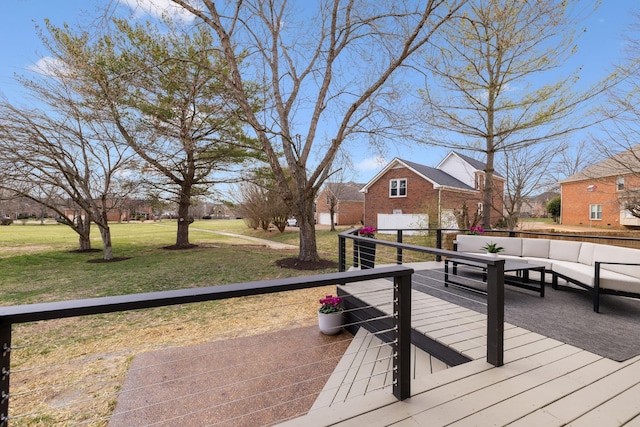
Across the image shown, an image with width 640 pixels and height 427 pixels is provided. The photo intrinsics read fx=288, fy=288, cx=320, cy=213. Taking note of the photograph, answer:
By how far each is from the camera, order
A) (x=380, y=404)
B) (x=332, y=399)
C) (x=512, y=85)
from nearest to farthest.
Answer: (x=380, y=404) → (x=332, y=399) → (x=512, y=85)

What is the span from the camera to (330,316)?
4.78 metres

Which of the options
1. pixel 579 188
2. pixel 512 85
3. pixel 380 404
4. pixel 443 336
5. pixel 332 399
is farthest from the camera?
pixel 579 188

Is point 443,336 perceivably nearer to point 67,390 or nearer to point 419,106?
point 67,390

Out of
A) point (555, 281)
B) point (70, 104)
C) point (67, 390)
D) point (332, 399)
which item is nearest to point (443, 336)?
point (332, 399)

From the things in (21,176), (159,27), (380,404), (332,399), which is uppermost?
(159,27)

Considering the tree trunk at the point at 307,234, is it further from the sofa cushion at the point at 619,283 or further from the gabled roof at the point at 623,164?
the gabled roof at the point at 623,164

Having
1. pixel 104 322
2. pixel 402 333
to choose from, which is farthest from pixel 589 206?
pixel 104 322

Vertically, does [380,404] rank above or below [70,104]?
below

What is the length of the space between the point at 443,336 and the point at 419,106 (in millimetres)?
9470

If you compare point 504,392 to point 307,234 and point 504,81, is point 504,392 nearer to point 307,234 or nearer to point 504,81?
point 307,234

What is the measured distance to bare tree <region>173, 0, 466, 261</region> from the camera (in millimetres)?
8203

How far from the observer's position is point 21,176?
9.88 metres

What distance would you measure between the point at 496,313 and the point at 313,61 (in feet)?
31.9

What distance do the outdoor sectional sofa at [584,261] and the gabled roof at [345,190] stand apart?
19153 millimetres
